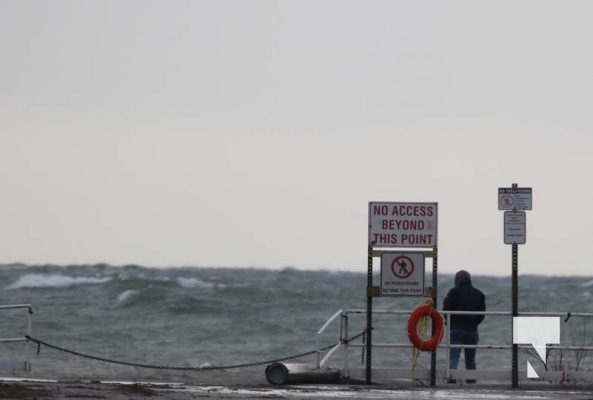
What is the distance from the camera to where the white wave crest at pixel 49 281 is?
76.9 m

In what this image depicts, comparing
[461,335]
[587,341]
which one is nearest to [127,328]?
[587,341]

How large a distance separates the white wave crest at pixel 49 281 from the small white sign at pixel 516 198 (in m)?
52.4

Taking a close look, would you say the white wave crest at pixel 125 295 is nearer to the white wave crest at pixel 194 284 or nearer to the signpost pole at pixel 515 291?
the white wave crest at pixel 194 284

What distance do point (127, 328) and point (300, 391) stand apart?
31.3 meters

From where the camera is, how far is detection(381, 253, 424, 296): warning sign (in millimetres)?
23422

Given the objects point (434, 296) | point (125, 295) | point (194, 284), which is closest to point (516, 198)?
→ point (434, 296)

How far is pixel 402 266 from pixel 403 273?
96 mm

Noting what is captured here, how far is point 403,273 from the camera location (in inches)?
925

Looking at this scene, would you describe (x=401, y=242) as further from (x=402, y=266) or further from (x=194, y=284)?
(x=194, y=284)

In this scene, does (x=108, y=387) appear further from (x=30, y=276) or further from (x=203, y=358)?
(x=30, y=276)

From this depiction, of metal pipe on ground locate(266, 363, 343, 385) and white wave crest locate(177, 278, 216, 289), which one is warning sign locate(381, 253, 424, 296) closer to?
metal pipe on ground locate(266, 363, 343, 385)

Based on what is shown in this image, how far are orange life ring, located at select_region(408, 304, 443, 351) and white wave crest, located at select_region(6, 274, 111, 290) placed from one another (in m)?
51.8

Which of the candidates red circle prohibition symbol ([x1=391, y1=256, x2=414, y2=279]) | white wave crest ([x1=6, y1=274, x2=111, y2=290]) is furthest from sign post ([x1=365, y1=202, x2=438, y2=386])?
white wave crest ([x1=6, y1=274, x2=111, y2=290])

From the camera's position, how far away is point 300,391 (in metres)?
21.6
